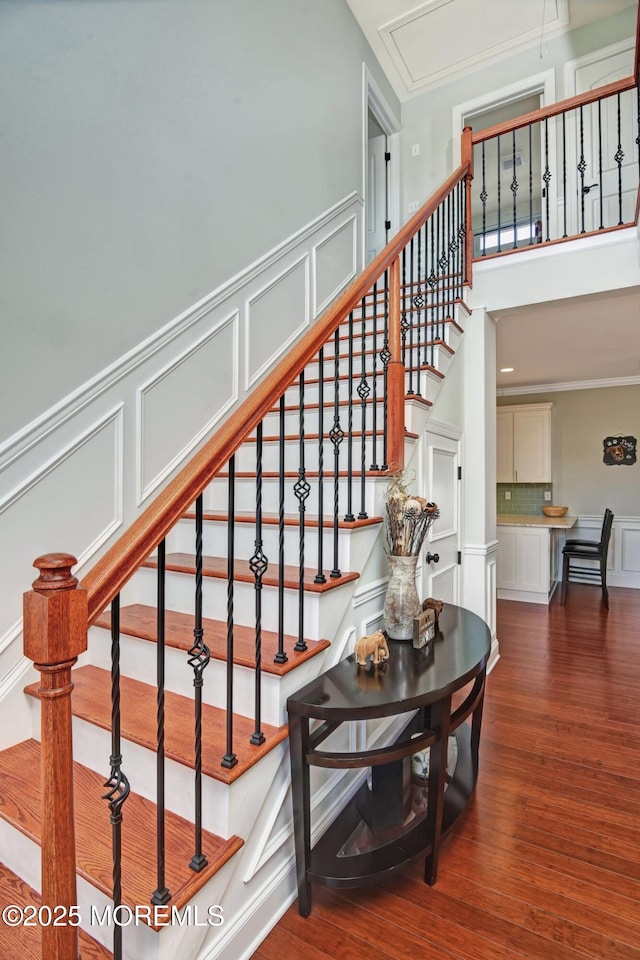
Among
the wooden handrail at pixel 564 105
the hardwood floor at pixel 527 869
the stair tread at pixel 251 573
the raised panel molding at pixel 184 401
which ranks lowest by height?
the hardwood floor at pixel 527 869

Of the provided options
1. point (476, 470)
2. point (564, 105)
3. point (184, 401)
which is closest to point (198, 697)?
point (184, 401)

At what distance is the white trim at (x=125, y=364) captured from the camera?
1.70 meters

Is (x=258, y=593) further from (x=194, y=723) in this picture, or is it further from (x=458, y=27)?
(x=458, y=27)

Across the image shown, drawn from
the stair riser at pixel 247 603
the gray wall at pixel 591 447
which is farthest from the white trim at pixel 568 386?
the stair riser at pixel 247 603

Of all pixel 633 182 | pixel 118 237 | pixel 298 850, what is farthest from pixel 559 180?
pixel 298 850

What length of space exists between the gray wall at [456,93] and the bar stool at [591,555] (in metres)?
4.03

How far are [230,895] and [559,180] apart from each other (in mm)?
5425

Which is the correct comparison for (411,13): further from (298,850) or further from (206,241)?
(298,850)

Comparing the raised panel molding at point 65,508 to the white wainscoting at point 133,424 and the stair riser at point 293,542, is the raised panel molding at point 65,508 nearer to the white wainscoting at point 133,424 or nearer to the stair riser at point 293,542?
the white wainscoting at point 133,424

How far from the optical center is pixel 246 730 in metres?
1.40

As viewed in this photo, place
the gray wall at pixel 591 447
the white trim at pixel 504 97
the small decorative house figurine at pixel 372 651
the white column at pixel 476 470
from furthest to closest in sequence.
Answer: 1. the gray wall at pixel 591 447
2. the white trim at pixel 504 97
3. the white column at pixel 476 470
4. the small decorative house figurine at pixel 372 651

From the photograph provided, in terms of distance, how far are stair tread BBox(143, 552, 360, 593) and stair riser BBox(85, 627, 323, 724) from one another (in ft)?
0.79

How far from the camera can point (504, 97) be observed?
14.2ft

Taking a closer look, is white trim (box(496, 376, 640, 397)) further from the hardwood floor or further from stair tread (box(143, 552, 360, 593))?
stair tread (box(143, 552, 360, 593))
